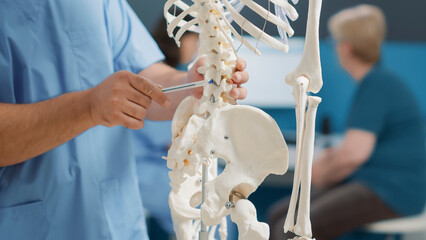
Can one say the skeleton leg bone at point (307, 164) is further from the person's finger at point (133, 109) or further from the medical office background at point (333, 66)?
the medical office background at point (333, 66)

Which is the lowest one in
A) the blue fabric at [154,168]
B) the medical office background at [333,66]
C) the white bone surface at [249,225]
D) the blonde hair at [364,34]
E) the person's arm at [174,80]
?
the blue fabric at [154,168]

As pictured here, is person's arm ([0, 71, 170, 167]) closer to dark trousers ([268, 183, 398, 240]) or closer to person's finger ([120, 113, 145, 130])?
person's finger ([120, 113, 145, 130])

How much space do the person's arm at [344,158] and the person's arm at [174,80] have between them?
138cm

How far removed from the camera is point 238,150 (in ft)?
2.60

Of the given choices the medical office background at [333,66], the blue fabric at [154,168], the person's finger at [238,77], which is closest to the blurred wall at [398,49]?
the medical office background at [333,66]

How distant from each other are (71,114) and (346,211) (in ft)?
5.59

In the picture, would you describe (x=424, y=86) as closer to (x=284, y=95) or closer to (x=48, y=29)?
(x=284, y=95)

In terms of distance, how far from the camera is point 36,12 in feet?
3.27

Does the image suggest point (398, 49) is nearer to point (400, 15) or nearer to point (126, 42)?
point (400, 15)

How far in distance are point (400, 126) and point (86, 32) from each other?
1627 mm

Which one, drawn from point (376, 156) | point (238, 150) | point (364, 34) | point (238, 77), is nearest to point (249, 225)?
point (238, 150)

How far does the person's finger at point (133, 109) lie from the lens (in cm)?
84

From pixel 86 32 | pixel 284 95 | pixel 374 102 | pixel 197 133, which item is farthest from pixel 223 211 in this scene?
pixel 284 95

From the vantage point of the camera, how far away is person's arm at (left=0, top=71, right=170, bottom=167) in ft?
2.77
